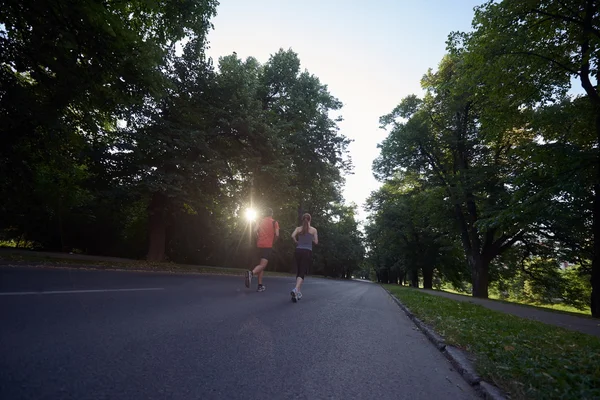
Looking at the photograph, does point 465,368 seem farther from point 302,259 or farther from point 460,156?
point 460,156

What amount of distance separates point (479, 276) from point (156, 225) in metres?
20.9

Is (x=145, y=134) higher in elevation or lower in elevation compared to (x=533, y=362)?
higher

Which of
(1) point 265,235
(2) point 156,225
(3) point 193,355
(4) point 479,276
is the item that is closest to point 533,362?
(3) point 193,355

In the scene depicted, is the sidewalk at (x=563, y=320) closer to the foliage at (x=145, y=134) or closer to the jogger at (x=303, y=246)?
the jogger at (x=303, y=246)

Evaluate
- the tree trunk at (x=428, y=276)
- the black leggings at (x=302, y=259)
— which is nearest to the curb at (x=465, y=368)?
the black leggings at (x=302, y=259)

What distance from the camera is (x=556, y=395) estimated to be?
2.61 meters

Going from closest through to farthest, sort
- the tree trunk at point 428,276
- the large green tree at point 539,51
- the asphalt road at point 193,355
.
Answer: the asphalt road at point 193,355 < the large green tree at point 539,51 < the tree trunk at point 428,276

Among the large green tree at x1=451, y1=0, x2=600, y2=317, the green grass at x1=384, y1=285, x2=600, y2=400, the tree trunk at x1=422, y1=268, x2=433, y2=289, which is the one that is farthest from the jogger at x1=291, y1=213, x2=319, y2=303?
the tree trunk at x1=422, y1=268, x2=433, y2=289

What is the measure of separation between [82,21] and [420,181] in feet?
79.5

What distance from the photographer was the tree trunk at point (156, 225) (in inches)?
643

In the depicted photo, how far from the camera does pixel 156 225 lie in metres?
16.8

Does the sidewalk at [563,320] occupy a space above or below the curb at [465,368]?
below

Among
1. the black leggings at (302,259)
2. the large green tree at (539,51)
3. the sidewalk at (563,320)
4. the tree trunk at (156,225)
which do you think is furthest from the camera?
the tree trunk at (156,225)

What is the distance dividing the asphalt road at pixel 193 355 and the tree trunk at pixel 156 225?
1115 centimetres
